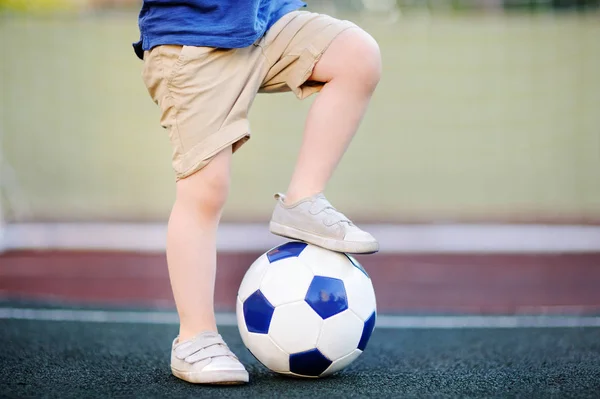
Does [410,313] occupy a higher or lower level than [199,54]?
lower

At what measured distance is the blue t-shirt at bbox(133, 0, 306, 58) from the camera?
2186 millimetres

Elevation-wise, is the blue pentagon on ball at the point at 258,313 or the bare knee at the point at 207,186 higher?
the bare knee at the point at 207,186

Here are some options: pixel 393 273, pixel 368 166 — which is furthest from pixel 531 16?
pixel 393 273

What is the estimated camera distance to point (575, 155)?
29.4 feet

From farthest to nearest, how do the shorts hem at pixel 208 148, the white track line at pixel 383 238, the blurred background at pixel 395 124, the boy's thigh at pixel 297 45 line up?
the blurred background at pixel 395 124, the white track line at pixel 383 238, the boy's thigh at pixel 297 45, the shorts hem at pixel 208 148

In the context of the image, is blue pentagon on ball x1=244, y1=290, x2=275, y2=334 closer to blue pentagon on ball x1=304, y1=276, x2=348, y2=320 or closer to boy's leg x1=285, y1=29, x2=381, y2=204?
blue pentagon on ball x1=304, y1=276, x2=348, y2=320

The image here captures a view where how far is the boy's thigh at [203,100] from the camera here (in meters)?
2.19

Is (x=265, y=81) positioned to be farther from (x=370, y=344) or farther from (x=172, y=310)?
(x=172, y=310)

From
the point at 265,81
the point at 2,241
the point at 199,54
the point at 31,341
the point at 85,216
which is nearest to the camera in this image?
the point at 199,54

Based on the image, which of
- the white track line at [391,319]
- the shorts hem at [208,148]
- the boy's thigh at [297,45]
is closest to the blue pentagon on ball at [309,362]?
the shorts hem at [208,148]

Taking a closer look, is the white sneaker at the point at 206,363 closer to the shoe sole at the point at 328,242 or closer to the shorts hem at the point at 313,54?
the shoe sole at the point at 328,242

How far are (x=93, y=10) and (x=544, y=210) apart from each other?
5447 millimetres

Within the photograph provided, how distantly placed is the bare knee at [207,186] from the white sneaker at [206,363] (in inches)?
14.1

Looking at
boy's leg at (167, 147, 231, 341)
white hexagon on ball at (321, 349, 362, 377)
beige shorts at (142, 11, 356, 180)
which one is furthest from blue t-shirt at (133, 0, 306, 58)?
white hexagon on ball at (321, 349, 362, 377)
